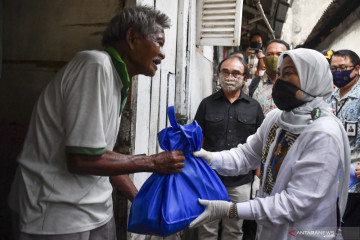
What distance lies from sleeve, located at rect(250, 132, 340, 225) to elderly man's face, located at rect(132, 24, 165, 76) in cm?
105

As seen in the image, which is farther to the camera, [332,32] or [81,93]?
[332,32]

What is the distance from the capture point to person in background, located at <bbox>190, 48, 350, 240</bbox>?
1.66 m

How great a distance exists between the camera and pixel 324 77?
1857mm

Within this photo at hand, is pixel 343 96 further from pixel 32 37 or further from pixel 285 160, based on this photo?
pixel 32 37

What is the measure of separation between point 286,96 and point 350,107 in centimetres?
179

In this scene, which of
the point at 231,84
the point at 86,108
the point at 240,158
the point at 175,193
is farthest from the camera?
the point at 231,84

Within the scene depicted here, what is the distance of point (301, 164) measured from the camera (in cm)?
169

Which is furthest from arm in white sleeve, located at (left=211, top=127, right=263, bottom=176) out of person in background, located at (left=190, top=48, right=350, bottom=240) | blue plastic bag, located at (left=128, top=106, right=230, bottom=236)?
blue plastic bag, located at (left=128, top=106, right=230, bottom=236)

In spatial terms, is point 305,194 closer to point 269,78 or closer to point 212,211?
point 212,211

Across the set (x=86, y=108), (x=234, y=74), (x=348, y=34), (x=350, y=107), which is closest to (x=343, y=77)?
(x=350, y=107)

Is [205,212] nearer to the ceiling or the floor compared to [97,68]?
nearer to the floor

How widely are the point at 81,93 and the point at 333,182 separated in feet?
4.95

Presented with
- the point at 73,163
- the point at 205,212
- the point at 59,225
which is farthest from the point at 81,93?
the point at 205,212

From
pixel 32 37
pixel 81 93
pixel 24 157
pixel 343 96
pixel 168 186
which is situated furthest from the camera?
pixel 343 96
